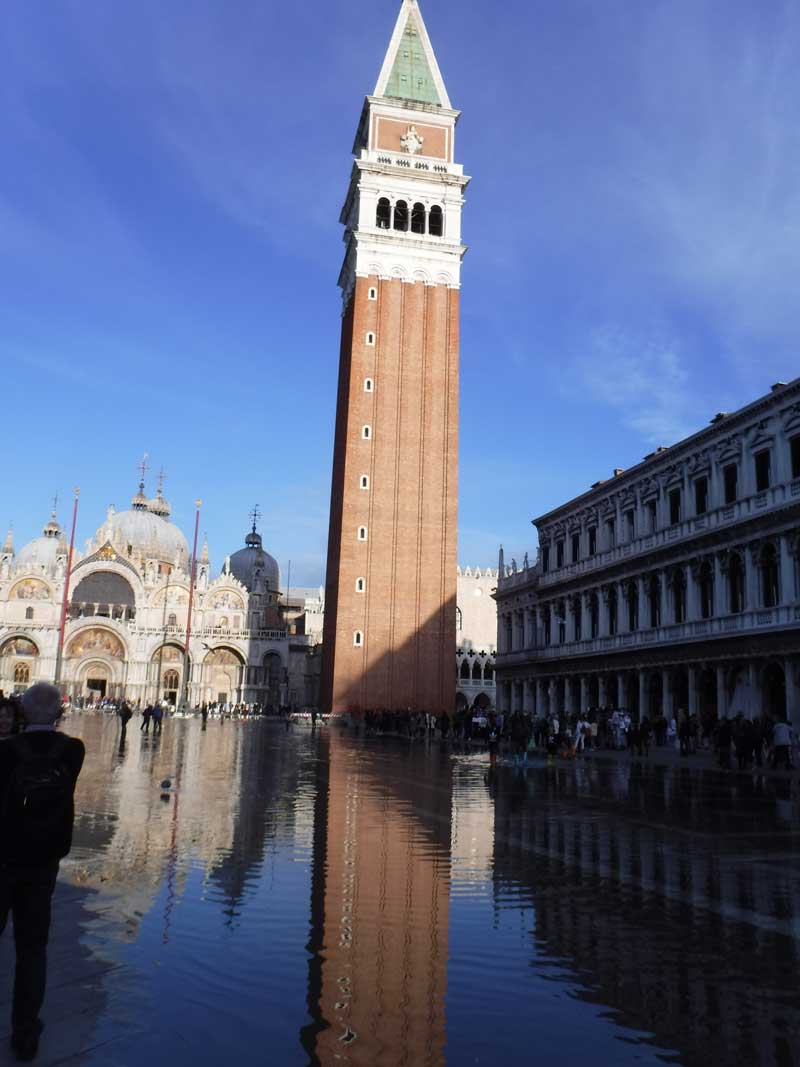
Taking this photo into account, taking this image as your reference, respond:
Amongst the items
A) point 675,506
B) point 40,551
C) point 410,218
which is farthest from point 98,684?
point 675,506

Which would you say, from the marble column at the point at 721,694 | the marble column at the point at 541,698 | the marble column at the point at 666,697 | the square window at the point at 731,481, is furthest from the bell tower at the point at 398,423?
the square window at the point at 731,481

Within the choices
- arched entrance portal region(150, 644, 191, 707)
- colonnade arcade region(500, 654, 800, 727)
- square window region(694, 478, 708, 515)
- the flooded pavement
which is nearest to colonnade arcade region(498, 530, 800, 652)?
colonnade arcade region(500, 654, 800, 727)

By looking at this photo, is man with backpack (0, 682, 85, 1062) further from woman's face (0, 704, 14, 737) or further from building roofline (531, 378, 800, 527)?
building roofline (531, 378, 800, 527)

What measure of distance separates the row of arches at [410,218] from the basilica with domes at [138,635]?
3394 cm

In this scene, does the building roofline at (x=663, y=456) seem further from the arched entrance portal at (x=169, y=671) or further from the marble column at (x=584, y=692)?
the arched entrance portal at (x=169, y=671)

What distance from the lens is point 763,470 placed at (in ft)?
105

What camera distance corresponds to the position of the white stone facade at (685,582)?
3047 centimetres

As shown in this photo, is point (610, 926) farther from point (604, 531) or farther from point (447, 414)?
point (447, 414)

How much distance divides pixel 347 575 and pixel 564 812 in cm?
4174

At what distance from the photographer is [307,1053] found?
169 inches

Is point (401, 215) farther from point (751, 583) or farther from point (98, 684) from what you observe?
point (98, 684)

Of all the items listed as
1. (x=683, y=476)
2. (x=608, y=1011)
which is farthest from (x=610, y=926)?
(x=683, y=476)

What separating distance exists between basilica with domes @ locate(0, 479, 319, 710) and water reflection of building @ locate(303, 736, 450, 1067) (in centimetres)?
6436

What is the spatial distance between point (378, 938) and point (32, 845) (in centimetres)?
270
